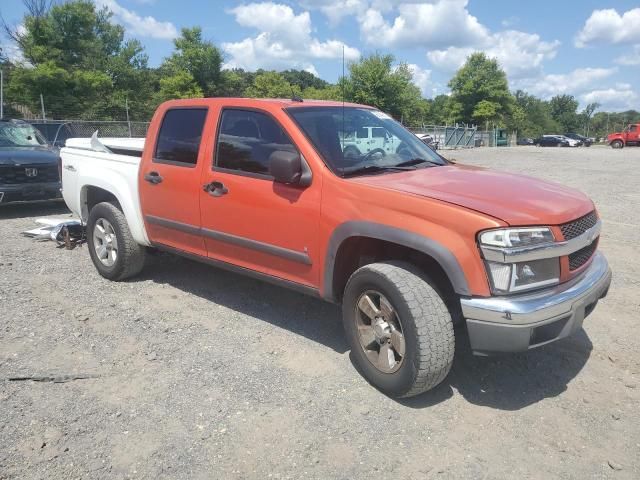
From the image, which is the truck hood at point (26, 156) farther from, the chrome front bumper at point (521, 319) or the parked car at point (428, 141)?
the chrome front bumper at point (521, 319)

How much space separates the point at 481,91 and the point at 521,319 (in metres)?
70.7

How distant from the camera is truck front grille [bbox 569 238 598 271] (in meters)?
3.21

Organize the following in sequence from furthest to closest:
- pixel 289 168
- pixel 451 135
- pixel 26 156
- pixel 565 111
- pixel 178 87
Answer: pixel 565 111 < pixel 178 87 < pixel 451 135 < pixel 26 156 < pixel 289 168

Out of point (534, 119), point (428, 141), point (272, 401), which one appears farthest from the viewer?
point (534, 119)

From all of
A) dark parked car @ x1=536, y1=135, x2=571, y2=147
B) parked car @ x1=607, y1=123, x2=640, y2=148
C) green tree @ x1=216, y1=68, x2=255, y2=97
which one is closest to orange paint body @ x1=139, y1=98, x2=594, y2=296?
parked car @ x1=607, y1=123, x2=640, y2=148

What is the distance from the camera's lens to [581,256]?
3342 millimetres

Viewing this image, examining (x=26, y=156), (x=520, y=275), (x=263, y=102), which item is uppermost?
(x=263, y=102)

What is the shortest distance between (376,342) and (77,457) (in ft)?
5.91

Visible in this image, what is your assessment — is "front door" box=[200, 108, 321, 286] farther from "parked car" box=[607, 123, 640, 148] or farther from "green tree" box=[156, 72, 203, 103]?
"parked car" box=[607, 123, 640, 148]

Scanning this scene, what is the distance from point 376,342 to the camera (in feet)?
11.1

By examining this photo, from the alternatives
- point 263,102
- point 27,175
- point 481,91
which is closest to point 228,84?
point 481,91

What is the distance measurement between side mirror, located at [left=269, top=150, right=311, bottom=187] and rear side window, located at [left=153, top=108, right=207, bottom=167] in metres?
1.13

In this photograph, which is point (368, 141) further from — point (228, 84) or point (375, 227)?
point (228, 84)

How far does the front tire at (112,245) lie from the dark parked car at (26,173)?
4.01m
